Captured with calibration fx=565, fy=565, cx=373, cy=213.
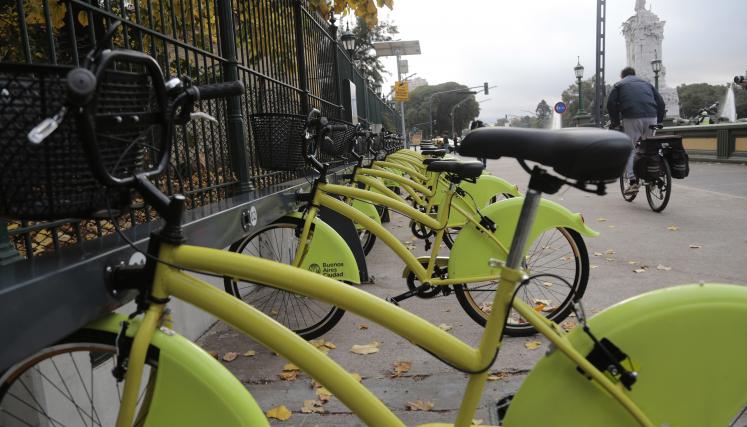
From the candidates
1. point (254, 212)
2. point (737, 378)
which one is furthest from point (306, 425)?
point (737, 378)

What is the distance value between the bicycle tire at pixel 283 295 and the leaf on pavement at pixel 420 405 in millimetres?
871

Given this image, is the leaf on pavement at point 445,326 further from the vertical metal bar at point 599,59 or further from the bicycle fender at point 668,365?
the vertical metal bar at point 599,59

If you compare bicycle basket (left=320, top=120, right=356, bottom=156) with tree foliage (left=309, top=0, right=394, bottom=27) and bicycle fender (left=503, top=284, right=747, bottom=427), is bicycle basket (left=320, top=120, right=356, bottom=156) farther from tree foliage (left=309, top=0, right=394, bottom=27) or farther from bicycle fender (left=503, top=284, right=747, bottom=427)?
bicycle fender (left=503, top=284, right=747, bottom=427)

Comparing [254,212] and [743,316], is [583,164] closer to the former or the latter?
[743,316]

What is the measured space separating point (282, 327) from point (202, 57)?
A: 2.82 metres

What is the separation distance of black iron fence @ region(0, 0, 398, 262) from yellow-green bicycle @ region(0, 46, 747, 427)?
0.93 feet

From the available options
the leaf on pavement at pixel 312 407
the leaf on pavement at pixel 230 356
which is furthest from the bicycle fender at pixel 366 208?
the leaf on pavement at pixel 312 407

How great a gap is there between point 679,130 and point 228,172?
18.7 metres

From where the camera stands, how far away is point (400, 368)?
3.29 m

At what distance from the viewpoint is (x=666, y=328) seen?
159cm

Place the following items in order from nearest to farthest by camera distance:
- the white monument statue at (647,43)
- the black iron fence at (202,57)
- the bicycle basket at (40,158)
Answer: the bicycle basket at (40,158), the black iron fence at (202,57), the white monument statue at (647,43)

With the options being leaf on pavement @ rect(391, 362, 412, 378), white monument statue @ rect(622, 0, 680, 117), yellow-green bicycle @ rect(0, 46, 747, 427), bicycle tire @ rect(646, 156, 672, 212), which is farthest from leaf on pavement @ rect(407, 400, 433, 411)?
white monument statue @ rect(622, 0, 680, 117)

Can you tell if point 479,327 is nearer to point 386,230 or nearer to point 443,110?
point 386,230

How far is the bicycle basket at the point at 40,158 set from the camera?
1.34m
